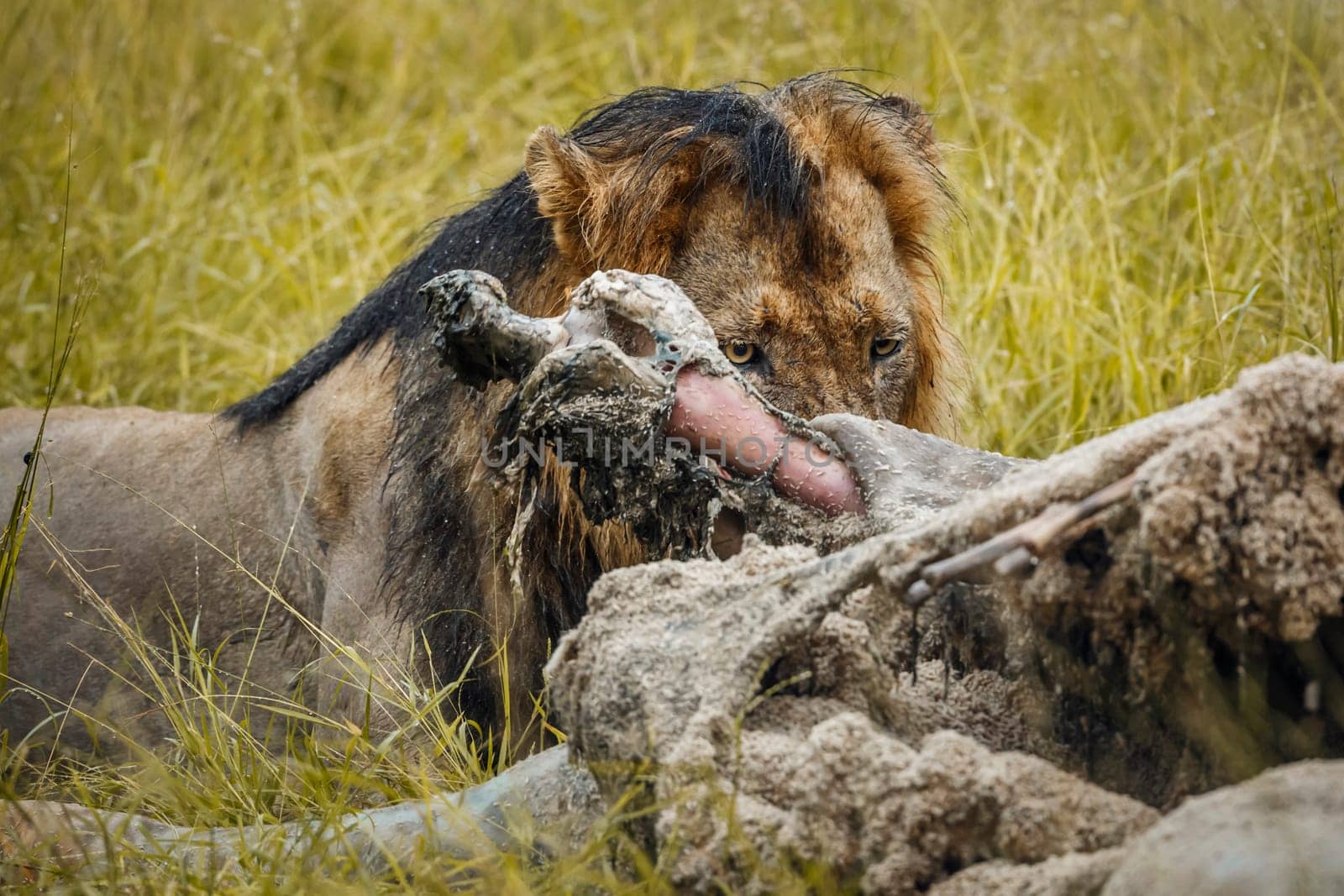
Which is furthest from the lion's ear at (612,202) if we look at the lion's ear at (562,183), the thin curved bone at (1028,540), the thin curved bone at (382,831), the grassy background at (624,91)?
the thin curved bone at (1028,540)

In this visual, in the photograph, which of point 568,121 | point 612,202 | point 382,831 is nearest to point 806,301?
point 612,202

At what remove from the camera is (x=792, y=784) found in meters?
1.84

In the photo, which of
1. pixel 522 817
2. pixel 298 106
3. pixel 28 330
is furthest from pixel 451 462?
pixel 298 106

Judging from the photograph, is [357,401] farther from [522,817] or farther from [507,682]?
[522,817]

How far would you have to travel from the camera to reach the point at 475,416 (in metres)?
3.04

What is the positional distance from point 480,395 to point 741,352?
0.57m

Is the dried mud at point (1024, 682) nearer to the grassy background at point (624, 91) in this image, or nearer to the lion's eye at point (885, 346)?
the lion's eye at point (885, 346)

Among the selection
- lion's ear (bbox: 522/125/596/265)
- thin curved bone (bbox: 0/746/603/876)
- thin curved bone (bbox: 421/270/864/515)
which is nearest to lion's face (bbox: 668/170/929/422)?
lion's ear (bbox: 522/125/596/265)

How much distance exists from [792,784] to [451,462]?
1.46 metres

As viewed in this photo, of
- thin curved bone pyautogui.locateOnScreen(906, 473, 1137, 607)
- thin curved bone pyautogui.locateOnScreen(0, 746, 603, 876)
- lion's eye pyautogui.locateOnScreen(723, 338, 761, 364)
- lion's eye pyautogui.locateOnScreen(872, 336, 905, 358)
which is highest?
lion's eye pyautogui.locateOnScreen(723, 338, 761, 364)

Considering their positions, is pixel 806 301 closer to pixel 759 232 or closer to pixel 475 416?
pixel 759 232

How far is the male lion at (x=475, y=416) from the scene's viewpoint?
3.00 metres

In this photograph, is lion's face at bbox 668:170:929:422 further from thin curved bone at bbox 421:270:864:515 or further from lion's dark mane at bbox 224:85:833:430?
thin curved bone at bbox 421:270:864:515

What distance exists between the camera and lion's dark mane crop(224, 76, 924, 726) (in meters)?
3.04
